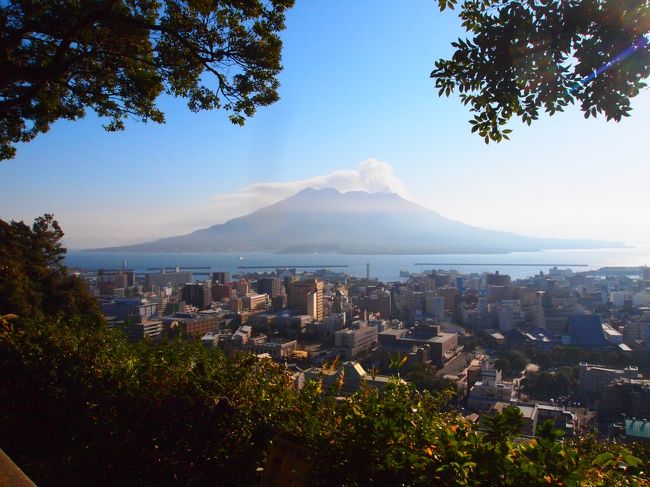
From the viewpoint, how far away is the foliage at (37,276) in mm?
4426

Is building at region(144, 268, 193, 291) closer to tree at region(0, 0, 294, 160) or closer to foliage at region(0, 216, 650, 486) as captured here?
tree at region(0, 0, 294, 160)

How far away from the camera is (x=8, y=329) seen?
239 centimetres

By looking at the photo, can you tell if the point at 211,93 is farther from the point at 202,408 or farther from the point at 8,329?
the point at 202,408

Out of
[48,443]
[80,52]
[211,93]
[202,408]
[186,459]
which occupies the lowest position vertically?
[48,443]

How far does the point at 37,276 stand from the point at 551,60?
637cm

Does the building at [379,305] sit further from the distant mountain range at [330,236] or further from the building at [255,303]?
the distant mountain range at [330,236]

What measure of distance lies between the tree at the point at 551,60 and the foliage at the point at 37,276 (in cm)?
415

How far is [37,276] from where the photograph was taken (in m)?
5.89

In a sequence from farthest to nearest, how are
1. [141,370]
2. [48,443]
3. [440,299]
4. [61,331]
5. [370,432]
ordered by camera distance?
[440,299] → [61,331] → [48,443] → [141,370] → [370,432]

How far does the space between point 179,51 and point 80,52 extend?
2.04 feet

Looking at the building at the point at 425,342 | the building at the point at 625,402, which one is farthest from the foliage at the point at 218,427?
the building at the point at 425,342

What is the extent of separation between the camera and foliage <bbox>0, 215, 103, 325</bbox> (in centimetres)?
443

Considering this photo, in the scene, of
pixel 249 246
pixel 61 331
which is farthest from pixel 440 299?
pixel 249 246

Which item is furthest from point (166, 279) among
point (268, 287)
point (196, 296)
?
point (196, 296)
